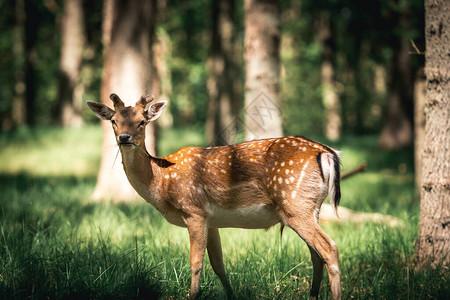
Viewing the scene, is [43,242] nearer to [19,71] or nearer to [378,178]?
[378,178]

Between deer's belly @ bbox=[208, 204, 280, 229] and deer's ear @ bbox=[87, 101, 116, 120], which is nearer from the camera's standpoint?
deer's belly @ bbox=[208, 204, 280, 229]

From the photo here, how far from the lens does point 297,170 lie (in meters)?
3.38

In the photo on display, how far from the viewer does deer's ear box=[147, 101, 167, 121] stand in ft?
12.0

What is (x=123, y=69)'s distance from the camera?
745cm

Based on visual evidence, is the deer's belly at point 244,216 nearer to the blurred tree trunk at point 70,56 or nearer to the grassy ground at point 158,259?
the grassy ground at point 158,259

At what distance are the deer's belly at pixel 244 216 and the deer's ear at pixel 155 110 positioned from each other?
840 mm

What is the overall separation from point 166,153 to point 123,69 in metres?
5.86

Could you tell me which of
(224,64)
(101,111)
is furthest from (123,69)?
(224,64)

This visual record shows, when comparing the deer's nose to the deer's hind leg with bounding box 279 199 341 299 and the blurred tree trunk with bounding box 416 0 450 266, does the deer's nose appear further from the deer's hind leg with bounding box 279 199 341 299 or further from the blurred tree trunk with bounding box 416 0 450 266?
the blurred tree trunk with bounding box 416 0 450 266

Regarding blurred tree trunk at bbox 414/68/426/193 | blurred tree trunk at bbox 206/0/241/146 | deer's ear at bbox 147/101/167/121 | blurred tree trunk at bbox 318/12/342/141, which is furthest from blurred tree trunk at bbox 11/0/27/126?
deer's ear at bbox 147/101/167/121

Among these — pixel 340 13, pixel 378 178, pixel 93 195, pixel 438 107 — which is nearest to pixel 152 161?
pixel 438 107

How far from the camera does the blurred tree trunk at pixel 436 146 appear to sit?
4070 millimetres

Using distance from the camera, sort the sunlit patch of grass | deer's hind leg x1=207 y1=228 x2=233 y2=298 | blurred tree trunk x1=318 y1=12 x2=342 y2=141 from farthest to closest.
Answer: blurred tree trunk x1=318 y1=12 x2=342 y2=141, the sunlit patch of grass, deer's hind leg x1=207 y1=228 x2=233 y2=298

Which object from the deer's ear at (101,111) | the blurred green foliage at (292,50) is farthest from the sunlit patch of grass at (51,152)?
the deer's ear at (101,111)
